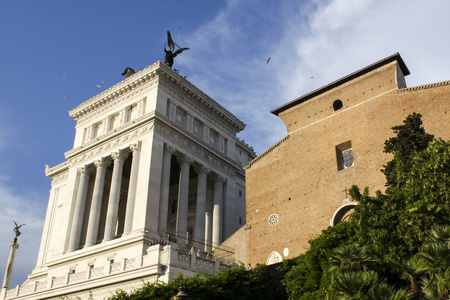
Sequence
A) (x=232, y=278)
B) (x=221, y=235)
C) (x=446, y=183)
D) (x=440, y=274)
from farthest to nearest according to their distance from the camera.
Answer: (x=221, y=235) → (x=232, y=278) → (x=446, y=183) → (x=440, y=274)

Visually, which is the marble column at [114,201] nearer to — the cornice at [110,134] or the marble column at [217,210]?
the cornice at [110,134]

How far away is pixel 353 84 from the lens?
31188mm

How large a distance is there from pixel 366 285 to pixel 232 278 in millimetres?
9653

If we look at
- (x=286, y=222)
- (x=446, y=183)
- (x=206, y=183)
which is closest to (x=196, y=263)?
(x=286, y=222)

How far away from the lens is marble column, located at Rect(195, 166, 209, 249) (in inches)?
1537

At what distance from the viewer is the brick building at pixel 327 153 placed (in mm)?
27953

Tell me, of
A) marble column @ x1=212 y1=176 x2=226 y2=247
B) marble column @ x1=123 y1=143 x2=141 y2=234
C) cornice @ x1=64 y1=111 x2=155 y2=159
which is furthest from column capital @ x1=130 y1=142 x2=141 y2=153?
marble column @ x1=212 y1=176 x2=226 y2=247

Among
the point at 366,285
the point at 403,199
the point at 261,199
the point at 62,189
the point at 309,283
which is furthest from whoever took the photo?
the point at 62,189

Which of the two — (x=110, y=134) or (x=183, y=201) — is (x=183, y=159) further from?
(x=110, y=134)

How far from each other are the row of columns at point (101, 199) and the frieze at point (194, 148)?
2.52 metres

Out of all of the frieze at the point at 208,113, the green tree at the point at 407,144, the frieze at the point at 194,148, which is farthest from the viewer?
the frieze at the point at 208,113

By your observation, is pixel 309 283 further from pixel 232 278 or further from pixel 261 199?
pixel 261 199

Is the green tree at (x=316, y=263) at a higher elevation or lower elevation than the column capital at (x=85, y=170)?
lower

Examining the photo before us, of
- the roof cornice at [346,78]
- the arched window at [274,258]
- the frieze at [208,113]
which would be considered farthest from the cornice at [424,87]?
the frieze at [208,113]
